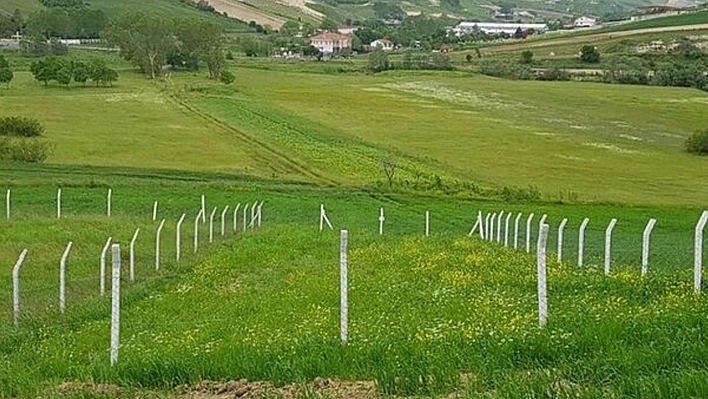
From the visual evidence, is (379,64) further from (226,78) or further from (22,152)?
(22,152)

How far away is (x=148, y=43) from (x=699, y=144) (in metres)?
101

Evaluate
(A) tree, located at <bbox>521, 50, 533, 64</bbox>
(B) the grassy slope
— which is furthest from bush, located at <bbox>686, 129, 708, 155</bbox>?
(A) tree, located at <bbox>521, 50, 533, 64</bbox>

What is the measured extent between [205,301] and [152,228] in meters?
18.8

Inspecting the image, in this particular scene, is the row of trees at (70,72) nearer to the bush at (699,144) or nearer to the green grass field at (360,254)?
the green grass field at (360,254)

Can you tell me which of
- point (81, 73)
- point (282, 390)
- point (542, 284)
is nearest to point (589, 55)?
point (81, 73)

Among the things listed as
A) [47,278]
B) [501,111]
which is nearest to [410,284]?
Answer: [47,278]

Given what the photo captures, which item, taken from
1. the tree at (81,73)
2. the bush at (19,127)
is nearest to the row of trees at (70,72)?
the tree at (81,73)

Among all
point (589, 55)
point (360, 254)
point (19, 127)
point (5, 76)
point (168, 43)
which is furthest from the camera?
point (589, 55)

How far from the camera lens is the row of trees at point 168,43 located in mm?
160875

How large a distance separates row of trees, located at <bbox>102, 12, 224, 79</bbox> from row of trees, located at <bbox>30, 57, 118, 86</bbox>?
19.5 m

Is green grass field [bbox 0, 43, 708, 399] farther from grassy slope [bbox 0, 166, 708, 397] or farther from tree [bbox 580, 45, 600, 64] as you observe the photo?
tree [bbox 580, 45, 600, 64]

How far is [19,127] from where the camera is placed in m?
83.1

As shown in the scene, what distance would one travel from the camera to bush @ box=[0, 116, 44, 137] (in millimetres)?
81975

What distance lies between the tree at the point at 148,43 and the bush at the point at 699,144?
310ft
